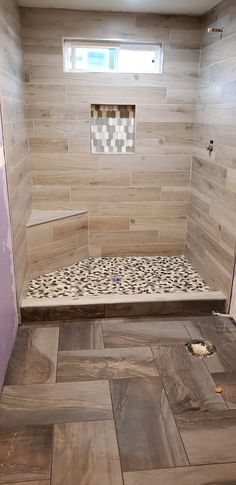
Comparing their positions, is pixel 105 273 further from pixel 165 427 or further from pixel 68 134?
pixel 165 427

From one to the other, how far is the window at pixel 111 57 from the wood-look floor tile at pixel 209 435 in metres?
2.90

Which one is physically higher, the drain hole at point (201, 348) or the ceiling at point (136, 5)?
the ceiling at point (136, 5)

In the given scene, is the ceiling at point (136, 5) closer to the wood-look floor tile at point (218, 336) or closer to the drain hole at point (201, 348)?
the wood-look floor tile at point (218, 336)

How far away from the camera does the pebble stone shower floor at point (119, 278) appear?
3129 mm

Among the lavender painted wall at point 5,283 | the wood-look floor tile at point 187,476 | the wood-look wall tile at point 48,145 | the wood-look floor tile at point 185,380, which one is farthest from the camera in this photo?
the wood-look wall tile at point 48,145

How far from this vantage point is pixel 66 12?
3160mm

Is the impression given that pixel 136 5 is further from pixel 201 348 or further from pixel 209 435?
pixel 209 435

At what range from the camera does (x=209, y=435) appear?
1.83 metres

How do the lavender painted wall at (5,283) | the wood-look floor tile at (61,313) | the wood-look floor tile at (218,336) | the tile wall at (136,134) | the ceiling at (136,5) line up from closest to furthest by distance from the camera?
1. the lavender painted wall at (5,283)
2. the wood-look floor tile at (218,336)
3. the wood-look floor tile at (61,313)
4. the ceiling at (136,5)
5. the tile wall at (136,134)

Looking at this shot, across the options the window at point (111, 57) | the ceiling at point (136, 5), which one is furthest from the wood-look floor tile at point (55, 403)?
the ceiling at point (136, 5)

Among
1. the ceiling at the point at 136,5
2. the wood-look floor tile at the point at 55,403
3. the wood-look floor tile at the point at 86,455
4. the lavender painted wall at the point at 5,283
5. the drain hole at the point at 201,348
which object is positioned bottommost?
the wood-look floor tile at the point at 86,455

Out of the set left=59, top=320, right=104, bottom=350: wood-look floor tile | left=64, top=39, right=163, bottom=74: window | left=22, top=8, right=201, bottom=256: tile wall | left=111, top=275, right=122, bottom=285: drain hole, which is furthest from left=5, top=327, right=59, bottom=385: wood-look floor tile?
left=64, top=39, right=163, bottom=74: window

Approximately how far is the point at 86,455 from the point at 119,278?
1.82 metres

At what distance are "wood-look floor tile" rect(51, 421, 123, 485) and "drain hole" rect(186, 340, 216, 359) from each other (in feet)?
2.65
